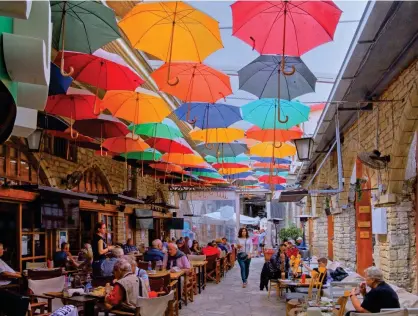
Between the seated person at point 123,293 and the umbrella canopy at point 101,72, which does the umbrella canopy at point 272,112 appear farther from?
the seated person at point 123,293

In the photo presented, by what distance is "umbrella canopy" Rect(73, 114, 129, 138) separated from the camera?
9500 mm

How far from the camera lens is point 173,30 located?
20.6 ft

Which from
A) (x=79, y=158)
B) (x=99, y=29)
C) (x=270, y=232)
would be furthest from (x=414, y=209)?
(x=270, y=232)

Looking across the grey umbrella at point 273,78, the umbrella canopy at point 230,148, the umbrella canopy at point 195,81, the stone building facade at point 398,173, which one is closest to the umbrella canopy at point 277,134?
the stone building facade at point 398,173

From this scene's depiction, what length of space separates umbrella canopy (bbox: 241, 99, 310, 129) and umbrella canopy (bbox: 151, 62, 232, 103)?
1896 millimetres

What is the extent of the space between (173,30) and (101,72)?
147cm

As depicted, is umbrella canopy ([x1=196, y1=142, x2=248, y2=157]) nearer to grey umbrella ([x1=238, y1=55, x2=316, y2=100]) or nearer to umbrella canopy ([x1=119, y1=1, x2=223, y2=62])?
grey umbrella ([x1=238, y1=55, x2=316, y2=100])

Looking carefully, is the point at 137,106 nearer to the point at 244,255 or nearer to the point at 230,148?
the point at 230,148

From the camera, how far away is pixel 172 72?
7723mm

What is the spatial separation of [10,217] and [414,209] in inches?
274

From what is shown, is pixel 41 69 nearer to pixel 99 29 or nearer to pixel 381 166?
pixel 99 29

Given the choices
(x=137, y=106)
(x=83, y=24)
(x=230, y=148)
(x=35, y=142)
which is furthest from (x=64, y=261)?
(x=230, y=148)

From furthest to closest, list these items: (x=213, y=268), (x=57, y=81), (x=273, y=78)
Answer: (x=213, y=268), (x=273, y=78), (x=57, y=81)

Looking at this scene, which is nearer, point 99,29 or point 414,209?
point 99,29
